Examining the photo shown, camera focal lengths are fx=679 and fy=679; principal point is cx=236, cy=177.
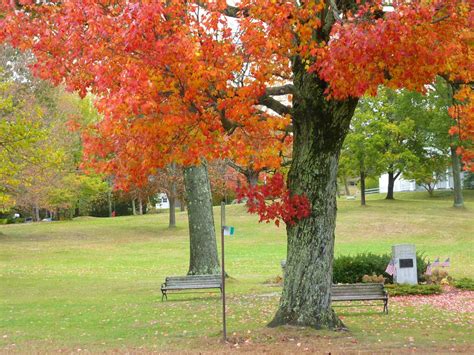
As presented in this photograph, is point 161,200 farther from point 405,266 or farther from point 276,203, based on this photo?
point 276,203

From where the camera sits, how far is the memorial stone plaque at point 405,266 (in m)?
18.2

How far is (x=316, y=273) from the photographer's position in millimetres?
11414

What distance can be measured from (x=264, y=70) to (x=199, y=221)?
1075cm

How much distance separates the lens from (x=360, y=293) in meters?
14.1

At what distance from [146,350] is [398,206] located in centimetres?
4869

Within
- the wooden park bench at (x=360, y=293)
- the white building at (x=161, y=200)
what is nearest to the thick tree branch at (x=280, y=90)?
the wooden park bench at (x=360, y=293)

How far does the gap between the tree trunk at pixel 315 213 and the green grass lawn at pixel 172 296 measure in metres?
0.44

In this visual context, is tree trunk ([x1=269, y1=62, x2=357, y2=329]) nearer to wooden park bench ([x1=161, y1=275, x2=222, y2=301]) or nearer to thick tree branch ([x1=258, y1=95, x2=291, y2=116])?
thick tree branch ([x1=258, y1=95, x2=291, y2=116])

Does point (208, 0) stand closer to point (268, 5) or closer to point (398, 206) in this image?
point (268, 5)

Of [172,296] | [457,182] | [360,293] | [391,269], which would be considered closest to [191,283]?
[172,296]

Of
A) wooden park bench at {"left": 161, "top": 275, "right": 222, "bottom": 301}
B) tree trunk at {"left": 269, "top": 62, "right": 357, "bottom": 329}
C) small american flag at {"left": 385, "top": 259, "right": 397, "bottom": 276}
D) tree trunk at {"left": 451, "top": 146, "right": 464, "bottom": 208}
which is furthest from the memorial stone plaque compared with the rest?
tree trunk at {"left": 451, "top": 146, "right": 464, "bottom": 208}

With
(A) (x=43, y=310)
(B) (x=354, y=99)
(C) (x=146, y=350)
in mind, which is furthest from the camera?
(A) (x=43, y=310)

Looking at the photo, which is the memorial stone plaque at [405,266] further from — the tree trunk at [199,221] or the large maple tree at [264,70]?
the large maple tree at [264,70]

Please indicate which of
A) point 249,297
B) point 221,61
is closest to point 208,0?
point 221,61
